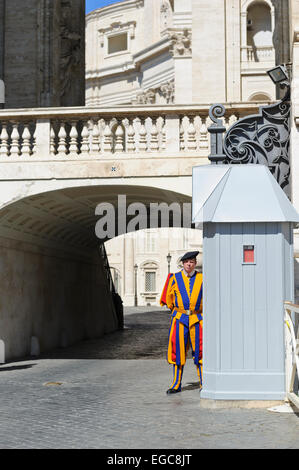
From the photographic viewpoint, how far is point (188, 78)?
43.2 metres

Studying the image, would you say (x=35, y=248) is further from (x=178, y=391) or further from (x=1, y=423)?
(x=1, y=423)

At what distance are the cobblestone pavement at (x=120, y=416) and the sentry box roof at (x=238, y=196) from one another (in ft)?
6.63

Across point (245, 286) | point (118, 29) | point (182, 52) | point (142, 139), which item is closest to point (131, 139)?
point (142, 139)

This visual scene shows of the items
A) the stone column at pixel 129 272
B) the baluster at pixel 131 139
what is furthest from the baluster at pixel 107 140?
the stone column at pixel 129 272

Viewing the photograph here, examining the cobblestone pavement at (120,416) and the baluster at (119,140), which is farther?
the baluster at (119,140)

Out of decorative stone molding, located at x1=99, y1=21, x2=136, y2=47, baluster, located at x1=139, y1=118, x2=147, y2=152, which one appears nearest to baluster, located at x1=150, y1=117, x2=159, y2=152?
baluster, located at x1=139, y1=118, x2=147, y2=152

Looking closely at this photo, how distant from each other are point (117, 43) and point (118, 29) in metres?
1.92

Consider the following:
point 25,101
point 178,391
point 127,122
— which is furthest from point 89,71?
point 178,391

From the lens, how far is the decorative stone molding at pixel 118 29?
67375 millimetres

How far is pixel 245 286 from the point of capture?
8.57 meters

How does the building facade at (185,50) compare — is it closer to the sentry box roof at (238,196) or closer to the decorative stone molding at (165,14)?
the decorative stone molding at (165,14)

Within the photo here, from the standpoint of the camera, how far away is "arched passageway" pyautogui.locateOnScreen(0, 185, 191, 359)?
49.6 feet

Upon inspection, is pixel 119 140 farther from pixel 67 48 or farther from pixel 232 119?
pixel 67 48
